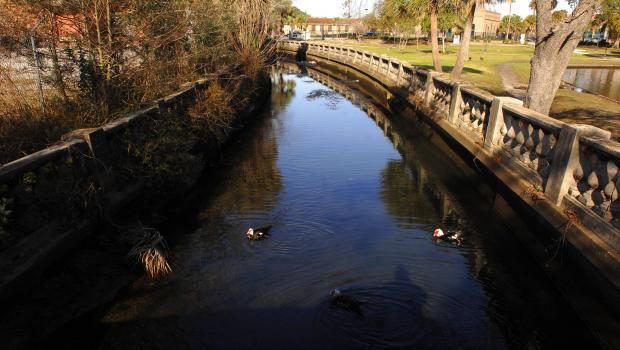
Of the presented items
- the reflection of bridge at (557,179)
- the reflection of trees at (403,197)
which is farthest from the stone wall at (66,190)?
the reflection of bridge at (557,179)

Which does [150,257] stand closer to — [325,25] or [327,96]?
[327,96]

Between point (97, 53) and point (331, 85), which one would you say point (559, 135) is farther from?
point (331, 85)

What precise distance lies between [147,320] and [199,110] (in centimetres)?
721

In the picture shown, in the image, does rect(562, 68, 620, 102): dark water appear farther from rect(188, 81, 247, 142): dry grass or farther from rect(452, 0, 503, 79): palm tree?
rect(188, 81, 247, 142): dry grass

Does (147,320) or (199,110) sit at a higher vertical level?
(199,110)

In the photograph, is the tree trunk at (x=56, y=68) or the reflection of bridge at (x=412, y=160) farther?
the reflection of bridge at (x=412, y=160)

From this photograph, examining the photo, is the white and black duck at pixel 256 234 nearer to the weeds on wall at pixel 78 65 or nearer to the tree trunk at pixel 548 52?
the weeds on wall at pixel 78 65

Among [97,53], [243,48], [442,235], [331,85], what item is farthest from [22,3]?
[331,85]

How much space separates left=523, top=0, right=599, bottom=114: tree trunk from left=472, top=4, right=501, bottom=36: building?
103418 mm

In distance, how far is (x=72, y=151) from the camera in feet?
20.4

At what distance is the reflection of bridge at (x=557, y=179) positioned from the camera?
5176 millimetres

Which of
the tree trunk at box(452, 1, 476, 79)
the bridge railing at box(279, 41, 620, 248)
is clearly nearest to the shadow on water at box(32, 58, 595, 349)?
the bridge railing at box(279, 41, 620, 248)

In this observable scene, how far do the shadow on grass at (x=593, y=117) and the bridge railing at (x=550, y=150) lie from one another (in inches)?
162

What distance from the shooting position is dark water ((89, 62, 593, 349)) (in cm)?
536
